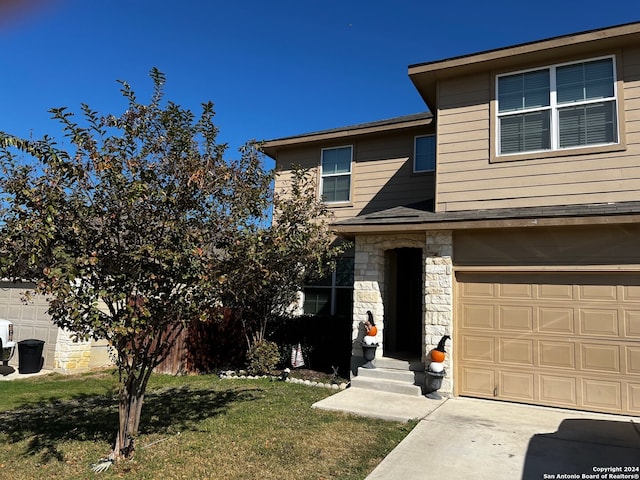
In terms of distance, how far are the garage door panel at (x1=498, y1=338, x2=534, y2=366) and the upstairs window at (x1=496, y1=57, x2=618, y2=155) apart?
3.30m

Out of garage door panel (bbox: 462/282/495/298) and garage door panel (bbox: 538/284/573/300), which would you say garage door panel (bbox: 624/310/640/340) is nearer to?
garage door panel (bbox: 538/284/573/300)

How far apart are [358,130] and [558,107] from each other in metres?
5.07

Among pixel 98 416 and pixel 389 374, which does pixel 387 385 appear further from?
pixel 98 416

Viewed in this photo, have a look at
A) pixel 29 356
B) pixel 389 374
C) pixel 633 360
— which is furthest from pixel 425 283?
pixel 29 356

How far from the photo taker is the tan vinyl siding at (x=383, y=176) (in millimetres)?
11016

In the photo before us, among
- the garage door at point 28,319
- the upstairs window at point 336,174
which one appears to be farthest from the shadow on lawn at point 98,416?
the upstairs window at point 336,174

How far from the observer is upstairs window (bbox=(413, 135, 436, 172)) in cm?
1096

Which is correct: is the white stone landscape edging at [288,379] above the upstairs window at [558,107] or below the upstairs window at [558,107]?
below

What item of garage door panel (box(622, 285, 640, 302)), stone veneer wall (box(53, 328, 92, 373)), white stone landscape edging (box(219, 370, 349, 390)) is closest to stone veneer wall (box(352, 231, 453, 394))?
white stone landscape edging (box(219, 370, 349, 390))

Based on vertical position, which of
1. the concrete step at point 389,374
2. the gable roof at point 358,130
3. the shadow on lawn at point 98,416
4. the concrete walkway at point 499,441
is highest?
the gable roof at point 358,130

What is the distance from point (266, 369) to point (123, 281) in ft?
19.0

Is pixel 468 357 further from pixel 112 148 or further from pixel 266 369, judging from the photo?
pixel 112 148

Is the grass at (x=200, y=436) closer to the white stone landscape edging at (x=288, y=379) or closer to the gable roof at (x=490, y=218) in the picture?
the white stone landscape edging at (x=288, y=379)

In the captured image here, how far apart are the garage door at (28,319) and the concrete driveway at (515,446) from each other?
9.21m
